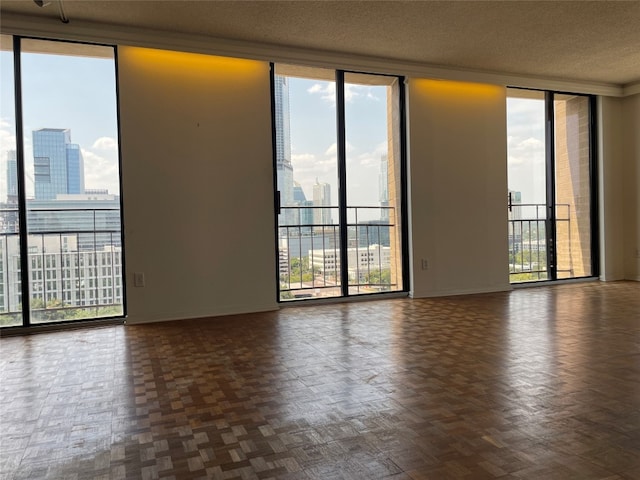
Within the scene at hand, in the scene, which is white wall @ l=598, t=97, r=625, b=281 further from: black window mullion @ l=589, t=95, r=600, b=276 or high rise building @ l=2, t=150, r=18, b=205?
high rise building @ l=2, t=150, r=18, b=205

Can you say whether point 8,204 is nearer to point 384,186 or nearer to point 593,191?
point 384,186

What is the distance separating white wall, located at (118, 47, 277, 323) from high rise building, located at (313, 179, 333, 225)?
0.55m

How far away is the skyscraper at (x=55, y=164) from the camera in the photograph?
14.6 feet

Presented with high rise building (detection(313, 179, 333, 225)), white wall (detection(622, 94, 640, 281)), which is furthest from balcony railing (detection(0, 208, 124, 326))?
white wall (detection(622, 94, 640, 281))

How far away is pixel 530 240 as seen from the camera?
6.64 metres

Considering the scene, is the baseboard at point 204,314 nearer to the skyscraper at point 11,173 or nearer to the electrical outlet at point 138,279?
the electrical outlet at point 138,279

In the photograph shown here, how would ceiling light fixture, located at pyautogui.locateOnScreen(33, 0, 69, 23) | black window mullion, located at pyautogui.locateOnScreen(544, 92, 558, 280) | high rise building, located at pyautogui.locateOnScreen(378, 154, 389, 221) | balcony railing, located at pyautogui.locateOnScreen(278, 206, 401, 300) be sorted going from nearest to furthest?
ceiling light fixture, located at pyautogui.locateOnScreen(33, 0, 69, 23) → balcony railing, located at pyautogui.locateOnScreen(278, 206, 401, 300) → high rise building, located at pyautogui.locateOnScreen(378, 154, 389, 221) → black window mullion, located at pyautogui.locateOnScreen(544, 92, 558, 280)

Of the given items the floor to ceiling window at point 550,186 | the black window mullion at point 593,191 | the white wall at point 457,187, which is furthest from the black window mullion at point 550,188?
the white wall at point 457,187

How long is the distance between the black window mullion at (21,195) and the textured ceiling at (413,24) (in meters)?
0.51

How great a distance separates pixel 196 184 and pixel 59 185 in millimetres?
1186

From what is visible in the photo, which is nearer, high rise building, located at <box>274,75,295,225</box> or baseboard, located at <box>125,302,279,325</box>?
baseboard, located at <box>125,302,279,325</box>

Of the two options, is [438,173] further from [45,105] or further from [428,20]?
[45,105]

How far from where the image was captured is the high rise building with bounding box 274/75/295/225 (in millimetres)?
5324

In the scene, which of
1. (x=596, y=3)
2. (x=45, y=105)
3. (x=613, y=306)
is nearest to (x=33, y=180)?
(x=45, y=105)
